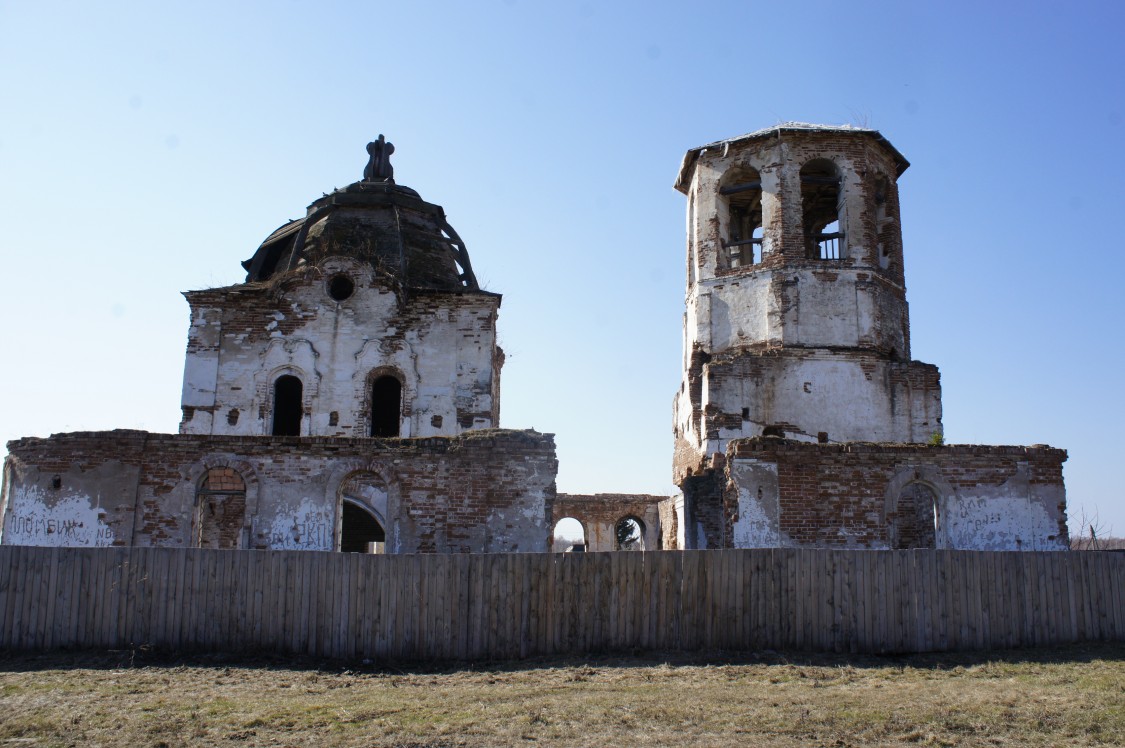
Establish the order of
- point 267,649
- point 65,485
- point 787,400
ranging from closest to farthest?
point 267,649
point 65,485
point 787,400

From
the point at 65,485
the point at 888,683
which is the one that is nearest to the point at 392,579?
the point at 888,683

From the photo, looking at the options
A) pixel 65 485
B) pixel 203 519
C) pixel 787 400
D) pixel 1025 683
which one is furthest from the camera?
pixel 787 400

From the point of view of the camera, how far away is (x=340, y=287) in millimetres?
19453

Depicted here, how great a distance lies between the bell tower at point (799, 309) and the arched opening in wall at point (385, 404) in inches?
242

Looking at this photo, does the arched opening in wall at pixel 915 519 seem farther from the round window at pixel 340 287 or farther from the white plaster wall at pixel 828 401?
the round window at pixel 340 287

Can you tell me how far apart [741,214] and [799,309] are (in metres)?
3.95

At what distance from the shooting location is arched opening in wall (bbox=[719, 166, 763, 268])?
2075cm

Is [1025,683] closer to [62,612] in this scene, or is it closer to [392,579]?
[392,579]

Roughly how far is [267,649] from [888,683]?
21.2 feet

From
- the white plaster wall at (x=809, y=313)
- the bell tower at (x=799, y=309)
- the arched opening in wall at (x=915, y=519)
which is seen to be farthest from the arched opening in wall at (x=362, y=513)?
the arched opening in wall at (x=915, y=519)

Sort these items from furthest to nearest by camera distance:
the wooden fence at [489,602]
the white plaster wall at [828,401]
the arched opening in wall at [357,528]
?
the arched opening in wall at [357,528], the white plaster wall at [828,401], the wooden fence at [489,602]

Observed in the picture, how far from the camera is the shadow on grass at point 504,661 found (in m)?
9.66

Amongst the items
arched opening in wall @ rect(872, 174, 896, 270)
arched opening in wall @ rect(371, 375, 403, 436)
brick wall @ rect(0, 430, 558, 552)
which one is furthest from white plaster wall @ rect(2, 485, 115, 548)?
arched opening in wall @ rect(872, 174, 896, 270)

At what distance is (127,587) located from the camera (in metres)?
10.3
